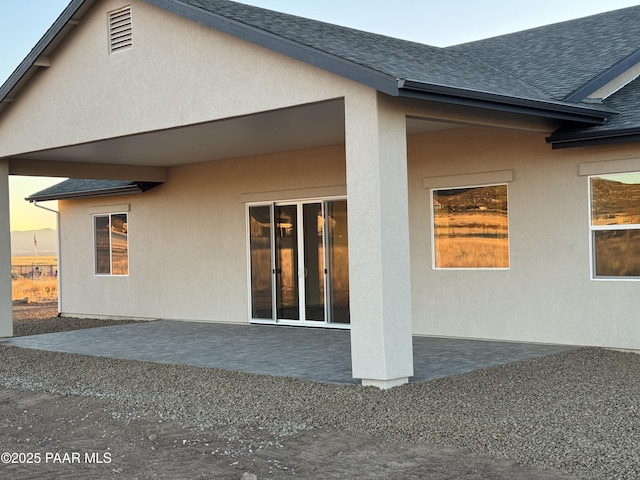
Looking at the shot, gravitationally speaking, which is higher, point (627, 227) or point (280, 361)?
point (627, 227)

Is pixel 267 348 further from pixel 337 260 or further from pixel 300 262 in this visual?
pixel 300 262

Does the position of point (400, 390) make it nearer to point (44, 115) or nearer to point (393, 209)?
point (393, 209)

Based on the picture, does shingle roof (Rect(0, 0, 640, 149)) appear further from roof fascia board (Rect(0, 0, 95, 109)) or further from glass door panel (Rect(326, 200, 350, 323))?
glass door panel (Rect(326, 200, 350, 323))

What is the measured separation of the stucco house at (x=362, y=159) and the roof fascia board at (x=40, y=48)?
0.04 metres

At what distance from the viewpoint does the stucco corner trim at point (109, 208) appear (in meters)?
19.9

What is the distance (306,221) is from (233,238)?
2109 mm

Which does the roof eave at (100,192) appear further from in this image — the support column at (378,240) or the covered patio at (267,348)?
the support column at (378,240)

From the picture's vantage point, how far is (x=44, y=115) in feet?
46.2

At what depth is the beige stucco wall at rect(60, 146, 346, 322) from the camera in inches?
634

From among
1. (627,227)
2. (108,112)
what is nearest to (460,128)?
(627,227)

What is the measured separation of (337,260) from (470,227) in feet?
9.17

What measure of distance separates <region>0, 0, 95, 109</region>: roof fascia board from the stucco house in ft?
0.12

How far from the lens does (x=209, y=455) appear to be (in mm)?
6957

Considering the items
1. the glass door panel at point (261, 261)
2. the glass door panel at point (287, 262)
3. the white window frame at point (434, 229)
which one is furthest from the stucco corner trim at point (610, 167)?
the glass door panel at point (261, 261)
